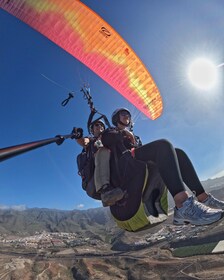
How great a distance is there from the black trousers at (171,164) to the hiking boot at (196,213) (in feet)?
0.83

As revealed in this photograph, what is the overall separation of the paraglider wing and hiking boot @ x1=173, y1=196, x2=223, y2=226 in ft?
15.8

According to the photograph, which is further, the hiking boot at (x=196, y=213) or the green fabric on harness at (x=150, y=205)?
the green fabric on harness at (x=150, y=205)

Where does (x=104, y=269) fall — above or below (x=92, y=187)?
below

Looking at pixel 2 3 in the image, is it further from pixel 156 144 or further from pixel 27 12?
pixel 156 144

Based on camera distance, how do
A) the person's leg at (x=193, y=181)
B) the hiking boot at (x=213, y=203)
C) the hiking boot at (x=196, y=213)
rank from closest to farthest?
the hiking boot at (x=196, y=213), the hiking boot at (x=213, y=203), the person's leg at (x=193, y=181)

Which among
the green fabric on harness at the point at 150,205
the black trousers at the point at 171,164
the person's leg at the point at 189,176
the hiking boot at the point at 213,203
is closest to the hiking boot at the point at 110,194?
the green fabric on harness at the point at 150,205

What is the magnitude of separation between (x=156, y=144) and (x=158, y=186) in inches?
45.3

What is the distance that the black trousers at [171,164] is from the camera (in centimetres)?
422

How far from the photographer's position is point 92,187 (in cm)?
551

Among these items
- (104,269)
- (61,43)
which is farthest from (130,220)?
(104,269)

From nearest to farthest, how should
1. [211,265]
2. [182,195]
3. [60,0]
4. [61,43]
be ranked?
[182,195] < [60,0] < [61,43] < [211,265]

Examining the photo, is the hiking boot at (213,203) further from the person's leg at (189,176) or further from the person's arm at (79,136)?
the person's arm at (79,136)

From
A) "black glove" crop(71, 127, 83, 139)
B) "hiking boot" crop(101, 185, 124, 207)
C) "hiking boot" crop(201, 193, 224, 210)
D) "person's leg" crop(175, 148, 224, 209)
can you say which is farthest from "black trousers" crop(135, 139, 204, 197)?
"black glove" crop(71, 127, 83, 139)

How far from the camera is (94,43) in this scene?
776 cm
